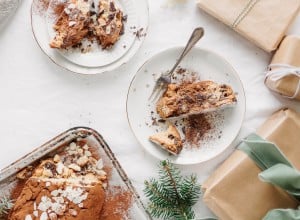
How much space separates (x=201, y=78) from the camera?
1892 mm

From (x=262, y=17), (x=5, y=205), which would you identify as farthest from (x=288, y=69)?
(x=5, y=205)

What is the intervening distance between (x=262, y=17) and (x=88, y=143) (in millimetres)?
619

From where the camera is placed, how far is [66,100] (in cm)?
189

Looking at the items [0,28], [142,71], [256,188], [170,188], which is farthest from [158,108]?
[0,28]

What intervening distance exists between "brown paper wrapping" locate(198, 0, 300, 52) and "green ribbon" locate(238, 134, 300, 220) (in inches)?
11.1

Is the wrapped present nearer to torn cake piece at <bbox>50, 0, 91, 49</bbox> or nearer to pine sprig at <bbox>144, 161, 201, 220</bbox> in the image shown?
pine sprig at <bbox>144, 161, 201, 220</bbox>

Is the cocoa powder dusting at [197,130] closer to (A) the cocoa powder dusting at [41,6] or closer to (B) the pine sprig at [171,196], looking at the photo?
(B) the pine sprig at [171,196]

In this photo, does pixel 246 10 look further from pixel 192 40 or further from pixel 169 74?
pixel 169 74

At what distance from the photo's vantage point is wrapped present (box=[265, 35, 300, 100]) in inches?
70.9

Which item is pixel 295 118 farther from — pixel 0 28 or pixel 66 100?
pixel 0 28

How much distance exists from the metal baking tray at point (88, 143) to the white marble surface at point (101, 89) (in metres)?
0.07

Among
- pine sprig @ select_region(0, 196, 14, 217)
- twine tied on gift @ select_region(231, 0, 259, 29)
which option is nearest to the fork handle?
twine tied on gift @ select_region(231, 0, 259, 29)

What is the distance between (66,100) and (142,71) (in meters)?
0.24

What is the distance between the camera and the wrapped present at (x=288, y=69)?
5.90 feet
